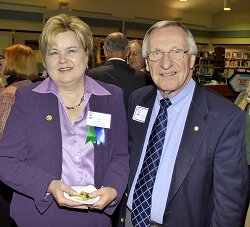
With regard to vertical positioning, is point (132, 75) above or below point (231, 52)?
below

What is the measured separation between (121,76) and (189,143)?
9.39ft

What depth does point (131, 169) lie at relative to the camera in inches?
79.1

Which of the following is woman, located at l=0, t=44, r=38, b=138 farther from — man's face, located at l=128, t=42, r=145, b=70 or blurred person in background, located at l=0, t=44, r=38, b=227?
man's face, located at l=128, t=42, r=145, b=70

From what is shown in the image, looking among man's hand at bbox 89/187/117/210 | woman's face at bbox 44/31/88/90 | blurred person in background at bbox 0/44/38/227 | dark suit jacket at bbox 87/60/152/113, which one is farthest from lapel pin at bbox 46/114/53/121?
dark suit jacket at bbox 87/60/152/113

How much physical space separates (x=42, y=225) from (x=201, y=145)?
0.91 meters

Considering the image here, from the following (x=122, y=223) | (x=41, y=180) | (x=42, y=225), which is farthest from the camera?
(x=122, y=223)

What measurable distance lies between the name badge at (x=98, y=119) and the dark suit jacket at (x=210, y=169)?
41 centimetres

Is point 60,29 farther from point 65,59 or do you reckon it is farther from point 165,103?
point 165,103

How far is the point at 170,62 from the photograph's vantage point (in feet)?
6.01

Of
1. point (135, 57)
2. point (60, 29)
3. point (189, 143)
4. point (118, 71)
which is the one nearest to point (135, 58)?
point (135, 57)

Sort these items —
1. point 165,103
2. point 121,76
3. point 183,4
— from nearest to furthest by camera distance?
point 165,103, point 121,76, point 183,4

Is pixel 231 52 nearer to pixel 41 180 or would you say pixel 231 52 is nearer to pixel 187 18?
pixel 187 18

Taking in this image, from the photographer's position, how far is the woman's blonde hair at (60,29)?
1.80 meters

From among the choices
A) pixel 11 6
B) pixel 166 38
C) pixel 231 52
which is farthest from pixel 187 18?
pixel 166 38
